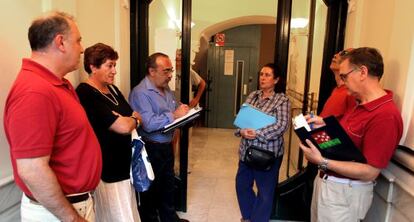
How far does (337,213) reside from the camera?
147cm

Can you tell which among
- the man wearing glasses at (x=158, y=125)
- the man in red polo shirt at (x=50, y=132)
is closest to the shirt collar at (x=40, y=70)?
the man in red polo shirt at (x=50, y=132)

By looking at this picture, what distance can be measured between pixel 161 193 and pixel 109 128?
91 centimetres

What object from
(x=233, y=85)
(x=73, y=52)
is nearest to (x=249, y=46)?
(x=233, y=85)

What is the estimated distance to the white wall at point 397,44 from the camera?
53.1 inches

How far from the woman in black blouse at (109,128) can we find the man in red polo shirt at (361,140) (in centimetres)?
99

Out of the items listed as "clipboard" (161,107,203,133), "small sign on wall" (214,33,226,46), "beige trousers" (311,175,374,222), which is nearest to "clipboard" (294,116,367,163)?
"beige trousers" (311,175,374,222)

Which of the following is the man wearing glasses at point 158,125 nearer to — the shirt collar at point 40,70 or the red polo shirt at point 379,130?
the shirt collar at point 40,70

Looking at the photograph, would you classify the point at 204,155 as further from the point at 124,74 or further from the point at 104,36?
the point at 104,36

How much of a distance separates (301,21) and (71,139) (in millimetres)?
2087

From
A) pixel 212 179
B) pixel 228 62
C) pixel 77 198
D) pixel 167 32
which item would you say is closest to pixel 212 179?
pixel 212 179

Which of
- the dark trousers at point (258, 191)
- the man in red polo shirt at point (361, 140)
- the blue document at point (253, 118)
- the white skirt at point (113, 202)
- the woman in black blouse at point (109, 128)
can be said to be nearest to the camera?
the man in red polo shirt at point (361, 140)

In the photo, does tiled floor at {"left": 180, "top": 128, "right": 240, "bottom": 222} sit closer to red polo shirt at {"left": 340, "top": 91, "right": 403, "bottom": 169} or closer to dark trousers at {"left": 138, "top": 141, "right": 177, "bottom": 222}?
dark trousers at {"left": 138, "top": 141, "right": 177, "bottom": 222}

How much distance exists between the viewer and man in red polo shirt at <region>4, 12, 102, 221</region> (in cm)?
95

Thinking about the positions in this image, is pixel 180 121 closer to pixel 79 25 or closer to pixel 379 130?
pixel 79 25
